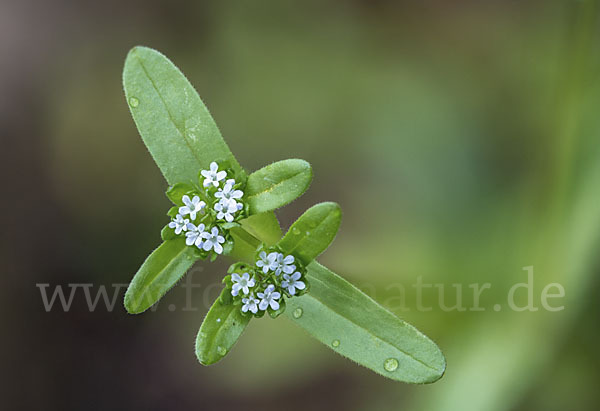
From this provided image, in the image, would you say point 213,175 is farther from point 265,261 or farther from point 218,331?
point 218,331

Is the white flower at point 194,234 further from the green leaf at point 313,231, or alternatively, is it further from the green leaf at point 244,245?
the green leaf at point 313,231

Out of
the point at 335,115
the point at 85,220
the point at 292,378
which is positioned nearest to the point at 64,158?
the point at 85,220

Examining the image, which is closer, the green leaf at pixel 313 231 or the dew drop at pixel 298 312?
the green leaf at pixel 313 231

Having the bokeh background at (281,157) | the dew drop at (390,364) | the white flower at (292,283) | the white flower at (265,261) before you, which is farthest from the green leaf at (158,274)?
the bokeh background at (281,157)

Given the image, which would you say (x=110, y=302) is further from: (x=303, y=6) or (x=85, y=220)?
(x=303, y=6)

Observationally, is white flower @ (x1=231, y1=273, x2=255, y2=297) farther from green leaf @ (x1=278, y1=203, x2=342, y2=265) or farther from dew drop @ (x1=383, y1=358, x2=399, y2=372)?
dew drop @ (x1=383, y1=358, x2=399, y2=372)

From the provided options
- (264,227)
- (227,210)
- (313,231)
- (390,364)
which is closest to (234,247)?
(264,227)
